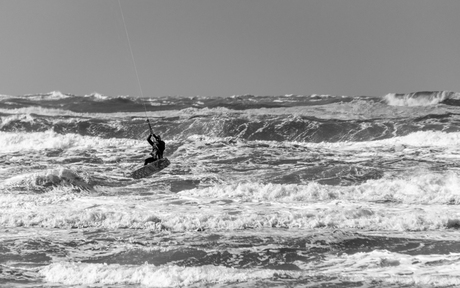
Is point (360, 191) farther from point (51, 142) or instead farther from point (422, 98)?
point (422, 98)

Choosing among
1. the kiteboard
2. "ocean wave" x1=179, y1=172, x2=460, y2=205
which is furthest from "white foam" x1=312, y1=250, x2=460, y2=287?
the kiteboard

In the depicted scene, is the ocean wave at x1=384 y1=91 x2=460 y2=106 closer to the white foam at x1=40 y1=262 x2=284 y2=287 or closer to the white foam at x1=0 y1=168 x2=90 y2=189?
the white foam at x1=0 y1=168 x2=90 y2=189

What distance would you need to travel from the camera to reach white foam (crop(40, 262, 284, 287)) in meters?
11.7

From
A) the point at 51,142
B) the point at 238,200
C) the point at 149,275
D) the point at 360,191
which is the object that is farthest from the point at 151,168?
the point at 51,142

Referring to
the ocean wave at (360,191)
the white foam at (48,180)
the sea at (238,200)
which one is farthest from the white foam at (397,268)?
the white foam at (48,180)

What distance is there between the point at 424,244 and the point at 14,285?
26.4ft

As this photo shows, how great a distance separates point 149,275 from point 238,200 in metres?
7.89

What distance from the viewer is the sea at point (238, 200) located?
12.5 meters

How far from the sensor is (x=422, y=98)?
4144 cm

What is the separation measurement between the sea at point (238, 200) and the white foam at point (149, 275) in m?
0.04

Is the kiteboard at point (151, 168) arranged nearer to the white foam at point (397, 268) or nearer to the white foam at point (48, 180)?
the white foam at point (48, 180)

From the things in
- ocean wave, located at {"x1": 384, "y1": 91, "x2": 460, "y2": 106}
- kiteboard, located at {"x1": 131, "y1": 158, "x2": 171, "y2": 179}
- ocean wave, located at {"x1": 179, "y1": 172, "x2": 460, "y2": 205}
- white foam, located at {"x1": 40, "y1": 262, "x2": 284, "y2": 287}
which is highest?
kiteboard, located at {"x1": 131, "y1": 158, "x2": 171, "y2": 179}

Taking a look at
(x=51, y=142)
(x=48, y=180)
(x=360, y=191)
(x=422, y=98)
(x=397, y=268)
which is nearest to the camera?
(x=397, y=268)

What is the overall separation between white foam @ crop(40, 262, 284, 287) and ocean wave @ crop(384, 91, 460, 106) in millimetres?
30539
